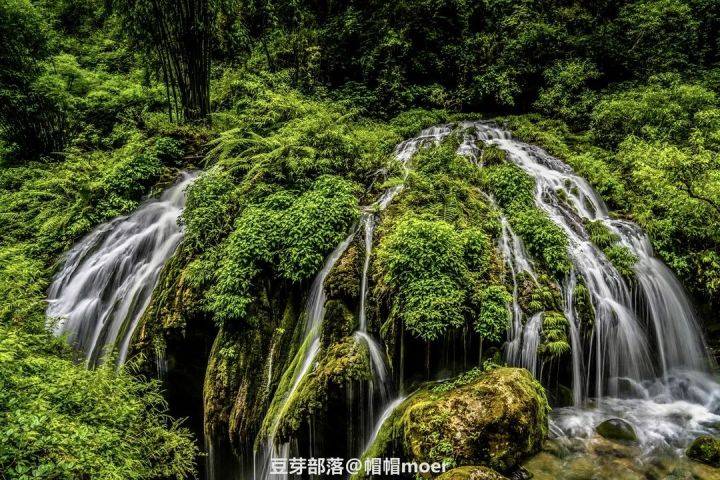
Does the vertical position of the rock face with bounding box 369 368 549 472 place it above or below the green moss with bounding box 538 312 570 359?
below

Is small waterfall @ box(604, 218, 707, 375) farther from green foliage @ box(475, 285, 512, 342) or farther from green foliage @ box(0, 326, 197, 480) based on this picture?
green foliage @ box(0, 326, 197, 480)

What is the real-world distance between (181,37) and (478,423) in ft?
42.2

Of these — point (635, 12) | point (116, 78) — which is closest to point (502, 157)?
point (635, 12)

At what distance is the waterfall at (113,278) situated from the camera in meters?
7.50

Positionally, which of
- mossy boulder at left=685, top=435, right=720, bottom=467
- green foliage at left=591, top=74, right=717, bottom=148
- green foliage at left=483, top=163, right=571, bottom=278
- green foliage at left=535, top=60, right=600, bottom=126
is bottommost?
mossy boulder at left=685, top=435, right=720, bottom=467

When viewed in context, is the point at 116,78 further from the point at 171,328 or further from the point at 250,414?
the point at 250,414

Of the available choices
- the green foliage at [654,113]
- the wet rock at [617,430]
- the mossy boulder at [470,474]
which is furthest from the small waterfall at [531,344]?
the green foliage at [654,113]

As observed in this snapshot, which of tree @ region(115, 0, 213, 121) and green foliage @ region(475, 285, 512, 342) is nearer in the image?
green foliage @ region(475, 285, 512, 342)

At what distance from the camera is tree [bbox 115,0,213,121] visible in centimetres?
1134

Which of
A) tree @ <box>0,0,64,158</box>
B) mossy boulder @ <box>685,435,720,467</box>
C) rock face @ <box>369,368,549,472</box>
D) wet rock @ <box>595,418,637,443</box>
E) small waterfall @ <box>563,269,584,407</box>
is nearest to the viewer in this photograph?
rock face @ <box>369,368,549,472</box>

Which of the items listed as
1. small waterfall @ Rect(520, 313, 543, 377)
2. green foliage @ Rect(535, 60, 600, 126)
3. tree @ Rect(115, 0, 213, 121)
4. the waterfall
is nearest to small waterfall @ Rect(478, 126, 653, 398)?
small waterfall @ Rect(520, 313, 543, 377)

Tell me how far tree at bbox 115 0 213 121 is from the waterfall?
191 inches

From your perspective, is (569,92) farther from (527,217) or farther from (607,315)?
(607,315)

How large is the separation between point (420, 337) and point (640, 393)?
13.0ft
